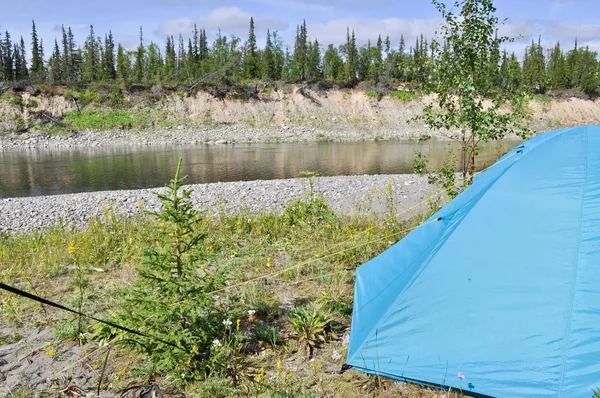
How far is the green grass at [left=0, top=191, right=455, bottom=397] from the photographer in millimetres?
4004

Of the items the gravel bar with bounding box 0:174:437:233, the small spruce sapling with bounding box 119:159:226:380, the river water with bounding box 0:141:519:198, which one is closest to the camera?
the small spruce sapling with bounding box 119:159:226:380

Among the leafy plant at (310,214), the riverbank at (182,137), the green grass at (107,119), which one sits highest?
the green grass at (107,119)

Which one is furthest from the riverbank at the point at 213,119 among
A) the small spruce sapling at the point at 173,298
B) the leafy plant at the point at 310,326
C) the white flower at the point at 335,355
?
the small spruce sapling at the point at 173,298

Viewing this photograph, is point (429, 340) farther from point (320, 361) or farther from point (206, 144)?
point (206, 144)

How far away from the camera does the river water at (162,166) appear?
21.4m

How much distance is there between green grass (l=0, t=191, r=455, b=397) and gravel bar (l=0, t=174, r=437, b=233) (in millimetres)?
2650

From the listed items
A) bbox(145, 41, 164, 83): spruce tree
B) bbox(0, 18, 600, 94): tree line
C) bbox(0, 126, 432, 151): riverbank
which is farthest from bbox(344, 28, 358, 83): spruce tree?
bbox(145, 41, 164, 83): spruce tree

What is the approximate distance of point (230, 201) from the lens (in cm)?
1430

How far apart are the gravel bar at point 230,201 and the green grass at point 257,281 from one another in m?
2.65

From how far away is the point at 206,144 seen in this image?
4488 cm

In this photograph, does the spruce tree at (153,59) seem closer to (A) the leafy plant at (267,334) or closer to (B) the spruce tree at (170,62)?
(B) the spruce tree at (170,62)

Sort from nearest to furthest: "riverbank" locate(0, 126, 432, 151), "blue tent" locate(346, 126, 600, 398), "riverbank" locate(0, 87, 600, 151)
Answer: "blue tent" locate(346, 126, 600, 398), "riverbank" locate(0, 126, 432, 151), "riverbank" locate(0, 87, 600, 151)

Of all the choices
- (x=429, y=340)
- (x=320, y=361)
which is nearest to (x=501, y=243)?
(x=429, y=340)

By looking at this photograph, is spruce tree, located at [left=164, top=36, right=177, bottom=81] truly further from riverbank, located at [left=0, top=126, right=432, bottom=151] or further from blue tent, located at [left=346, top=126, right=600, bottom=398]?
blue tent, located at [left=346, top=126, right=600, bottom=398]
